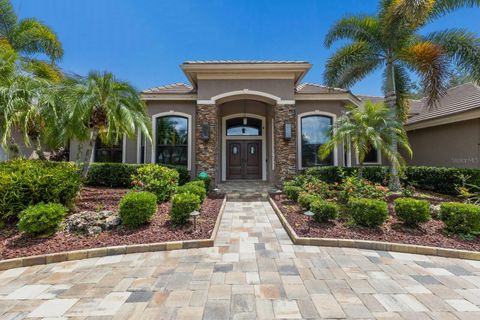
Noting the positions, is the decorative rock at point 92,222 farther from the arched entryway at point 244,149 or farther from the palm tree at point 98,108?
the arched entryway at point 244,149

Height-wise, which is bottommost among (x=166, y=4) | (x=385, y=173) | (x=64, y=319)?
(x=64, y=319)

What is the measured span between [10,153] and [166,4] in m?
7.23

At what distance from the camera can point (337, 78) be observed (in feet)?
31.4

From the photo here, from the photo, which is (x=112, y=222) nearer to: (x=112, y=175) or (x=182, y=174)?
(x=182, y=174)

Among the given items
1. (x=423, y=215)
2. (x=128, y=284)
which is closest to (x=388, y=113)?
(x=423, y=215)

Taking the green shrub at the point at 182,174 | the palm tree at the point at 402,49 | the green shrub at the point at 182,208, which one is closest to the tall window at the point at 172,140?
the green shrub at the point at 182,174

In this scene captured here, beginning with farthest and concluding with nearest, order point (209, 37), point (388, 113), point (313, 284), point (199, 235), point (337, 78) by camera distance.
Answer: point (209, 37)
point (337, 78)
point (388, 113)
point (199, 235)
point (313, 284)

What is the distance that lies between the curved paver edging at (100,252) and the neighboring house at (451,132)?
31.7ft

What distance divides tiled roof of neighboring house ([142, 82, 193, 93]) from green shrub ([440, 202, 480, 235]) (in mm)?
9633

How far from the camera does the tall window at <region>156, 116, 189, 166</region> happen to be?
422 inches

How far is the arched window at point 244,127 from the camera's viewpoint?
12.4m

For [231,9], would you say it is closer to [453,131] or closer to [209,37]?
[209,37]

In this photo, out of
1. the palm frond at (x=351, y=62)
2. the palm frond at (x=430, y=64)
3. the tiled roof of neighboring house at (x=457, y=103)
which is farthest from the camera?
the tiled roof of neighboring house at (x=457, y=103)

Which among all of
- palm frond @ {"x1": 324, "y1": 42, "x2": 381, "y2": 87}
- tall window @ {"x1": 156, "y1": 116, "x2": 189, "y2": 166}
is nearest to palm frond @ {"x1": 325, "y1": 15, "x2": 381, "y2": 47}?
palm frond @ {"x1": 324, "y1": 42, "x2": 381, "y2": 87}
